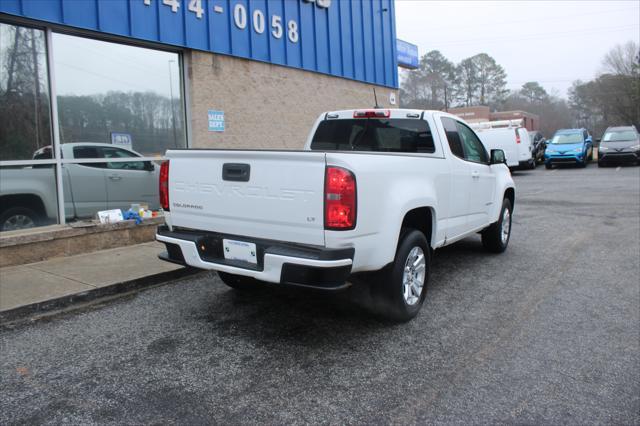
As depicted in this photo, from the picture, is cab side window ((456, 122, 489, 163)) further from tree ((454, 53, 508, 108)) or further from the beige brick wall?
tree ((454, 53, 508, 108))

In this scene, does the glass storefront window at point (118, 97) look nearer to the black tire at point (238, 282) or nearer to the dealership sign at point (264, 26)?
the dealership sign at point (264, 26)

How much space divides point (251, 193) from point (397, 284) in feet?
4.59

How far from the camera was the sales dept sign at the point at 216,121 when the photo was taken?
9185 mm

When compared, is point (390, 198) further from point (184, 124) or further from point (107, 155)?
point (184, 124)

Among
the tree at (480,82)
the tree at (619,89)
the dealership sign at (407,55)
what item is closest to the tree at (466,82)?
the tree at (480,82)

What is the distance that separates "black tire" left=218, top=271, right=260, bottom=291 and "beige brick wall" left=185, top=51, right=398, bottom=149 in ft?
13.9

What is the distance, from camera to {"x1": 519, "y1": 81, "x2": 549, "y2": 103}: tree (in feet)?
324

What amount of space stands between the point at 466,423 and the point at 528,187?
49.6 feet

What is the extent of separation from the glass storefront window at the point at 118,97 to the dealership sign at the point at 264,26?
441mm

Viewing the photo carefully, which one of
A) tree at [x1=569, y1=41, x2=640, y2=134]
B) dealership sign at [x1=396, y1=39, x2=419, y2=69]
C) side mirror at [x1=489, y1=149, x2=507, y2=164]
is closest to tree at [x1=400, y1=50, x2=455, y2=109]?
tree at [x1=569, y1=41, x2=640, y2=134]

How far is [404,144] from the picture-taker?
17.8 feet

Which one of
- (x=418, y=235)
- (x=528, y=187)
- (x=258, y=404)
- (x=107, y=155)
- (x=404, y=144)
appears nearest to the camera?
(x=258, y=404)

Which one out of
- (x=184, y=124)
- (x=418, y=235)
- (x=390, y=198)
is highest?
(x=184, y=124)

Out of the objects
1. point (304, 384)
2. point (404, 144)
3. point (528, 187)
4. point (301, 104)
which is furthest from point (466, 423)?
point (528, 187)
